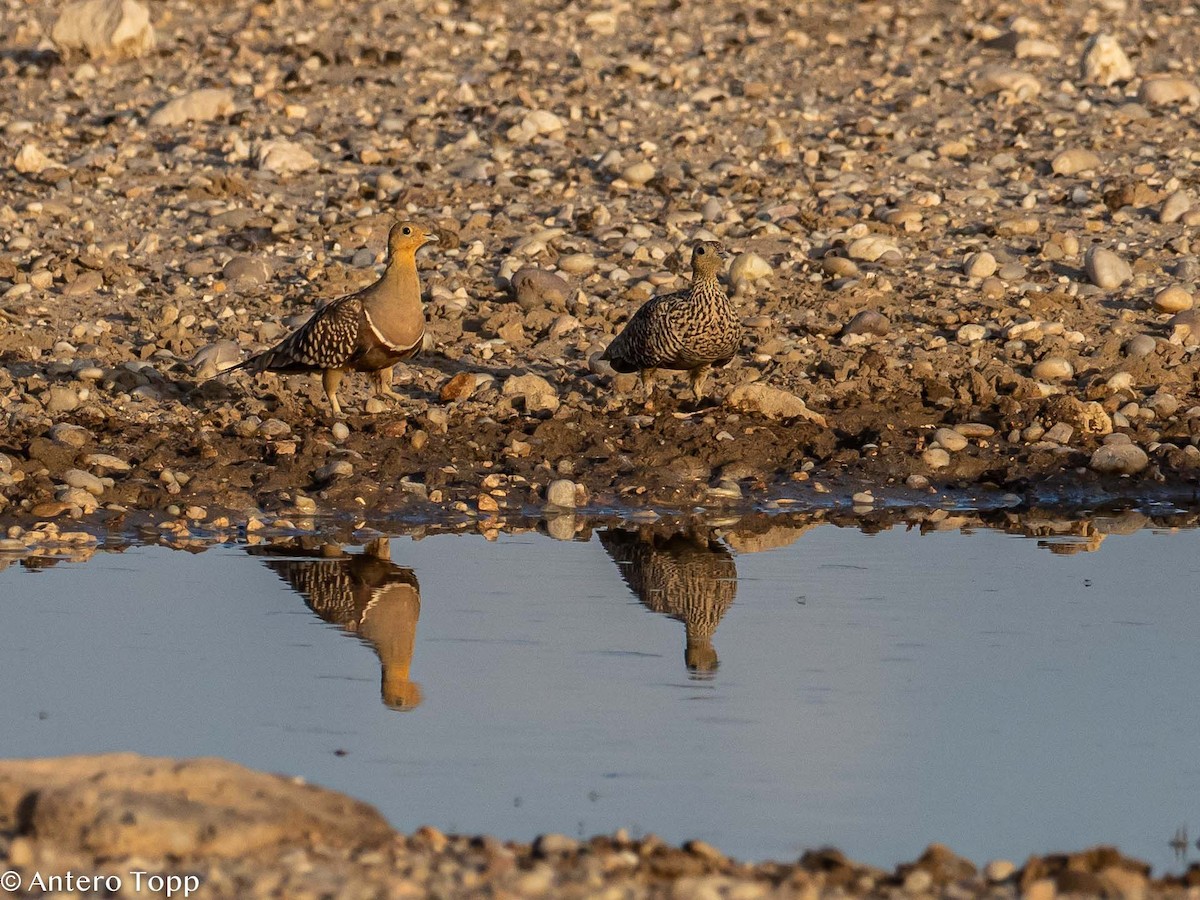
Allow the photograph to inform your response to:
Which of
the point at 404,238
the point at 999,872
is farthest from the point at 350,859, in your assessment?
the point at 404,238

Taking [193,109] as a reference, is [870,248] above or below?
below

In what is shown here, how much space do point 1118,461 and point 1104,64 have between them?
681 cm

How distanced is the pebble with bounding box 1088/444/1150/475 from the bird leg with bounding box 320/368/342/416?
413 cm

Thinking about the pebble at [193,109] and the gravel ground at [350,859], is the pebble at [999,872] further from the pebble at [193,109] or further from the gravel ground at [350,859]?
the pebble at [193,109]

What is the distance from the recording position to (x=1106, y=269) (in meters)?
12.8

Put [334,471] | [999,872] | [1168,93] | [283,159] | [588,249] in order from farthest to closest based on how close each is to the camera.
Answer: [1168,93], [283,159], [588,249], [334,471], [999,872]

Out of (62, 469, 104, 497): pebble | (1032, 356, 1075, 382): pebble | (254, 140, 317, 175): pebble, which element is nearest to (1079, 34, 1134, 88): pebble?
(1032, 356, 1075, 382): pebble

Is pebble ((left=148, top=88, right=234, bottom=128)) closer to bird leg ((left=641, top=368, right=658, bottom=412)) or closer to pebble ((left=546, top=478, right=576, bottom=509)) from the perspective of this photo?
bird leg ((left=641, top=368, right=658, bottom=412))

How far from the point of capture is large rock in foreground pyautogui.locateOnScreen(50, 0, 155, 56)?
57.3ft

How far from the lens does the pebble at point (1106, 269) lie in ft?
41.9

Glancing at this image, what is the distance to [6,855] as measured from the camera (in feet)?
17.6

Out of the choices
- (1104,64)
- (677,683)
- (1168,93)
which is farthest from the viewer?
(1104,64)

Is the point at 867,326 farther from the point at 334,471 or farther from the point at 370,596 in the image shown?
the point at 370,596

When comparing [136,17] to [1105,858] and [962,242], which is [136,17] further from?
[1105,858]
